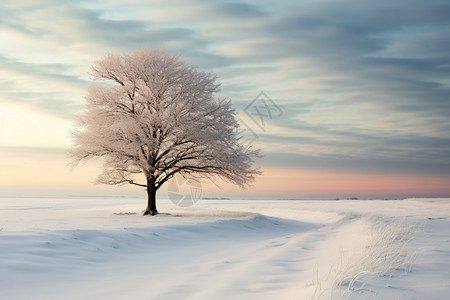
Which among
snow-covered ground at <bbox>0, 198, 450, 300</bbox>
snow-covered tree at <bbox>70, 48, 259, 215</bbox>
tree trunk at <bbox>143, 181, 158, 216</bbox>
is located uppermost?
snow-covered tree at <bbox>70, 48, 259, 215</bbox>

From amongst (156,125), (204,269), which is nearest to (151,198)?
(156,125)

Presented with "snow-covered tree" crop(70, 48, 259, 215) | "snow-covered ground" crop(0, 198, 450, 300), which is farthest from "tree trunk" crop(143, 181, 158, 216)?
"snow-covered ground" crop(0, 198, 450, 300)

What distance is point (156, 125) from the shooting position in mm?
25828

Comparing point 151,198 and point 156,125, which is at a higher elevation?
point 156,125

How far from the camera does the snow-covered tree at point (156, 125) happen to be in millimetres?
25281

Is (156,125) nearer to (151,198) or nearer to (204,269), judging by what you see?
(151,198)

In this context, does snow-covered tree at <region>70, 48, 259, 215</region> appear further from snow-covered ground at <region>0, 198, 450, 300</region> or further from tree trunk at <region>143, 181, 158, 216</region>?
snow-covered ground at <region>0, 198, 450, 300</region>

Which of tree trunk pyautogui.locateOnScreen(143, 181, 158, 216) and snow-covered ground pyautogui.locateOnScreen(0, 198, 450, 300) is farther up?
tree trunk pyautogui.locateOnScreen(143, 181, 158, 216)

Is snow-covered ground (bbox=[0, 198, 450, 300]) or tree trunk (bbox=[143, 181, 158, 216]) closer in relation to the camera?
snow-covered ground (bbox=[0, 198, 450, 300])

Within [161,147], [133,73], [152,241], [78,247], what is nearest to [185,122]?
[161,147]

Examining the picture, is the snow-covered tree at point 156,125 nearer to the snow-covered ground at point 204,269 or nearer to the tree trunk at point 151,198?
the tree trunk at point 151,198

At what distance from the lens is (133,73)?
2588 cm

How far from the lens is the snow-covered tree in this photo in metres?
25.3

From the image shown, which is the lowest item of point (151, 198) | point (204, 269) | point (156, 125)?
point (204, 269)
